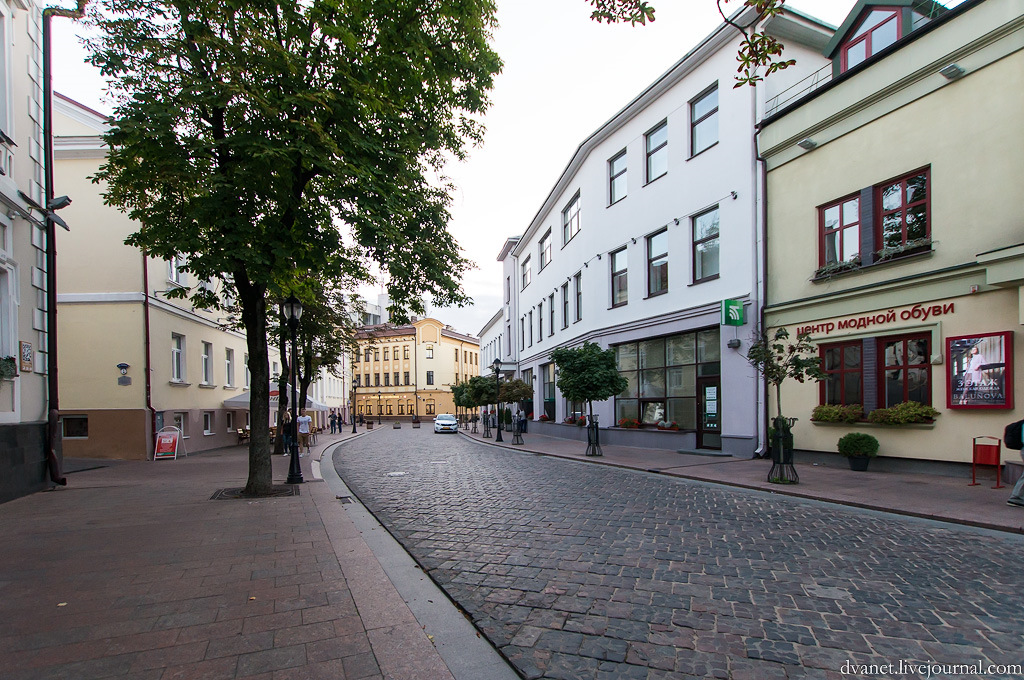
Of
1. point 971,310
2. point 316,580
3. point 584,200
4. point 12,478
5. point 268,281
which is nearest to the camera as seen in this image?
point 316,580

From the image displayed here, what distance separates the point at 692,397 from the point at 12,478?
16245mm

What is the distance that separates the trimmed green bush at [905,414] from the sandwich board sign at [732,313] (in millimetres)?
4131

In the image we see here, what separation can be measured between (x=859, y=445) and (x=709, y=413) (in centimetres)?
505

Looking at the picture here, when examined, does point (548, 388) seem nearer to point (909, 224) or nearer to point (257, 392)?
point (909, 224)

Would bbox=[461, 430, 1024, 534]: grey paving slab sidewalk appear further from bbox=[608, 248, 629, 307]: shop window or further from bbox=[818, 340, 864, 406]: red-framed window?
bbox=[608, 248, 629, 307]: shop window

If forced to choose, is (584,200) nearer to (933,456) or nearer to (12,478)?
(933,456)

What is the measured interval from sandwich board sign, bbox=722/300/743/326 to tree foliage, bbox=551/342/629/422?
169 inches

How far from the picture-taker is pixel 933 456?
11.2 metres

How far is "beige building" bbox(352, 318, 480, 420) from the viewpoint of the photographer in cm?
8331

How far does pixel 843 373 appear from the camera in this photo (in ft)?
43.4

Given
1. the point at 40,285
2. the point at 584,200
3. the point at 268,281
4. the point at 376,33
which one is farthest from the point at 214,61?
the point at 584,200

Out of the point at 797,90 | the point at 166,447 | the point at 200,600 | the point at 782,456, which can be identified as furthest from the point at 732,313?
the point at 166,447

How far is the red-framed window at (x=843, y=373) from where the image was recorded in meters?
12.8

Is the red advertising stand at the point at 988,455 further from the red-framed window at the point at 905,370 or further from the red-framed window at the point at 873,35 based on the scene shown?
the red-framed window at the point at 873,35
